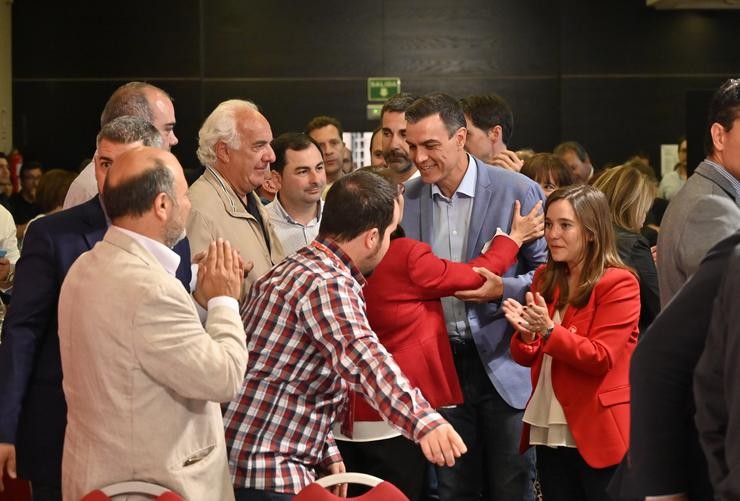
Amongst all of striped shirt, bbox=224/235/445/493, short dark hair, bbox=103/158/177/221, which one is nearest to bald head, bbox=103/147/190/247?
short dark hair, bbox=103/158/177/221

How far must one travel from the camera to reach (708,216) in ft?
8.95

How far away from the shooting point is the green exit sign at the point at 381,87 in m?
11.6

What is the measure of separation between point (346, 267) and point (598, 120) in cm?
922

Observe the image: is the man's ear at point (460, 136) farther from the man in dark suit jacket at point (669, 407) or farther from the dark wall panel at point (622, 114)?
the dark wall panel at point (622, 114)

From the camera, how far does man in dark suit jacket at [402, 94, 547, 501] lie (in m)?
4.02

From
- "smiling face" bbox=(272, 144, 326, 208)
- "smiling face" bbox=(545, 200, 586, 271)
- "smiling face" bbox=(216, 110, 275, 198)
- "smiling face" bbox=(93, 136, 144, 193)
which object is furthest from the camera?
"smiling face" bbox=(272, 144, 326, 208)

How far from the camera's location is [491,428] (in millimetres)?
4035

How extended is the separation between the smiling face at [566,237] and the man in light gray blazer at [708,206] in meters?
0.83

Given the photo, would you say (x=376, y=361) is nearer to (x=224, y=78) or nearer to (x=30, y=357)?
(x=30, y=357)

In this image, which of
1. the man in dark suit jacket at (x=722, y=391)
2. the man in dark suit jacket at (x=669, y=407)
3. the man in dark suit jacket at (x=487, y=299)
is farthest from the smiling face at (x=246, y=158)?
the man in dark suit jacket at (x=722, y=391)

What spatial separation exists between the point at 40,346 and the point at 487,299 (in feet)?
5.09

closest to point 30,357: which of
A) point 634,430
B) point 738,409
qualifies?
point 634,430

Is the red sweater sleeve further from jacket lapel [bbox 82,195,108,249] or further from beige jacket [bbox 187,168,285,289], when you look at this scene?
jacket lapel [bbox 82,195,108,249]

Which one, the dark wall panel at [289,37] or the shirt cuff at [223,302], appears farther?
the dark wall panel at [289,37]
